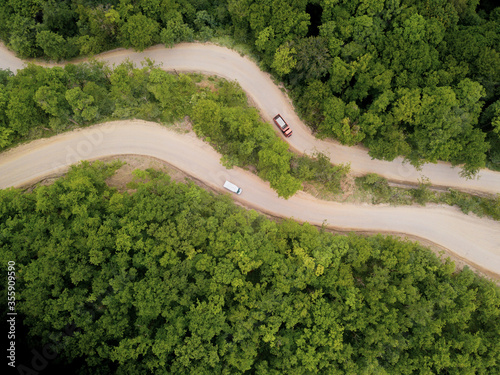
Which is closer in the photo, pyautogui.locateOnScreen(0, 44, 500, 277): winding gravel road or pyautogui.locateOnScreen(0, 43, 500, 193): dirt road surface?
pyautogui.locateOnScreen(0, 44, 500, 277): winding gravel road

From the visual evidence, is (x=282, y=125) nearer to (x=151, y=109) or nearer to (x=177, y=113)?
(x=177, y=113)

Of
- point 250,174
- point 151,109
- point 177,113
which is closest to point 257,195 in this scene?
point 250,174

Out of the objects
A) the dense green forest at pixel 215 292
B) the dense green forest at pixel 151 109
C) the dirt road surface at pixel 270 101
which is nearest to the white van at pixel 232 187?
the dense green forest at pixel 151 109

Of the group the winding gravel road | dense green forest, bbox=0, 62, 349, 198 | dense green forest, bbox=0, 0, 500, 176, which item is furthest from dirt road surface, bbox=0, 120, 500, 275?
dense green forest, bbox=0, 0, 500, 176

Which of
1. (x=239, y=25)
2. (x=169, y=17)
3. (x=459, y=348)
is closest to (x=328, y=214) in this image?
(x=459, y=348)

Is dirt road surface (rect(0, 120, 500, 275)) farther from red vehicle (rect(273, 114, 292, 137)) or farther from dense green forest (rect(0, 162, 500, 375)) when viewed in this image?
red vehicle (rect(273, 114, 292, 137))

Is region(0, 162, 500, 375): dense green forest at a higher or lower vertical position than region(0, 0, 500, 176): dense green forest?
lower

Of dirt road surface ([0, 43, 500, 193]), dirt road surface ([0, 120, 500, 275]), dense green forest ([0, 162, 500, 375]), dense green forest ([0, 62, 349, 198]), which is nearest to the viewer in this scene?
dense green forest ([0, 162, 500, 375])
